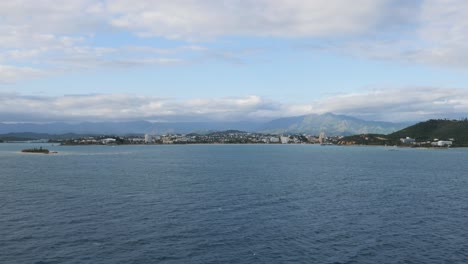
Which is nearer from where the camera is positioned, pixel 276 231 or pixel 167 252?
pixel 167 252

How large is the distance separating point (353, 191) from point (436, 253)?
37.1m

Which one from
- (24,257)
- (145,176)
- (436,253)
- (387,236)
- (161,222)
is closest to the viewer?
(24,257)

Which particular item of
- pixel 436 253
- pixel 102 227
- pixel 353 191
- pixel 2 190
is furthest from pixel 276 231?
pixel 2 190

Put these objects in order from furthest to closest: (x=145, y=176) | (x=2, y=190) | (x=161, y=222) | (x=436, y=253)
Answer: (x=145, y=176), (x=2, y=190), (x=161, y=222), (x=436, y=253)

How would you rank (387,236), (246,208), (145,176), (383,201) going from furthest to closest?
(145,176), (383,201), (246,208), (387,236)

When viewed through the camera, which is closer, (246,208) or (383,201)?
(246,208)

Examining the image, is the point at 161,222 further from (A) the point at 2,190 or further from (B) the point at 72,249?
(A) the point at 2,190

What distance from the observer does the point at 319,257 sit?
36688 mm

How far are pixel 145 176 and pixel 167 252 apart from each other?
6140 cm

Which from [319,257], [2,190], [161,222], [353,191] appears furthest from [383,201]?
[2,190]

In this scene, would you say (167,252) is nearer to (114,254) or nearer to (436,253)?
(114,254)

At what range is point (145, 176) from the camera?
96.8m

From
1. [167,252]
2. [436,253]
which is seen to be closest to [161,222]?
[167,252]

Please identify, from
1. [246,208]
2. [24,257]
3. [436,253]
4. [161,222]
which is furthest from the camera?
[246,208]
